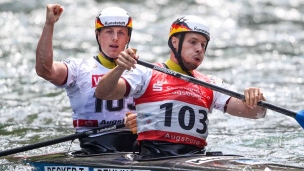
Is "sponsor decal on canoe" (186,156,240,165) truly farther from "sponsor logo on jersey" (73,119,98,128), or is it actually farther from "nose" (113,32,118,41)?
"nose" (113,32,118,41)

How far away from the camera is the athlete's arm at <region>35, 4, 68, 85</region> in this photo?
7461mm

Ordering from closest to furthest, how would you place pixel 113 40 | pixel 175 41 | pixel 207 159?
pixel 207 159, pixel 175 41, pixel 113 40

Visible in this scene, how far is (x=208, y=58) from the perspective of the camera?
19734mm

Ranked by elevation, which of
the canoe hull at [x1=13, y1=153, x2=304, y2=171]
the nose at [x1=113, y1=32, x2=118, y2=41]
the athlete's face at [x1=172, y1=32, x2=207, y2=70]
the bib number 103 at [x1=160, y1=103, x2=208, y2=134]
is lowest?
the canoe hull at [x1=13, y1=153, x2=304, y2=171]

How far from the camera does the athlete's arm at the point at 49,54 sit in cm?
746

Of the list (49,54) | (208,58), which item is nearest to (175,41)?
(49,54)

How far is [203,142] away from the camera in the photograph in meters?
7.20

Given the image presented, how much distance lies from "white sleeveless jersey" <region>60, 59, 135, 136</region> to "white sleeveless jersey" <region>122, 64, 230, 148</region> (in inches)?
40.5

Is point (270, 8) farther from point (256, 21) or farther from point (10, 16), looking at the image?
point (10, 16)

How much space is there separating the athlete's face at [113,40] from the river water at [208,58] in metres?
1.52

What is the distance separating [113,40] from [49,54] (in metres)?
→ 0.80

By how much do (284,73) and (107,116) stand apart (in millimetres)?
10369

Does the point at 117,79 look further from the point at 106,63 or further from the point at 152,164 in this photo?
the point at 106,63

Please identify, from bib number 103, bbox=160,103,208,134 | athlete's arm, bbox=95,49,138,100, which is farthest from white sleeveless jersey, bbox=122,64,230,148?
athlete's arm, bbox=95,49,138,100
